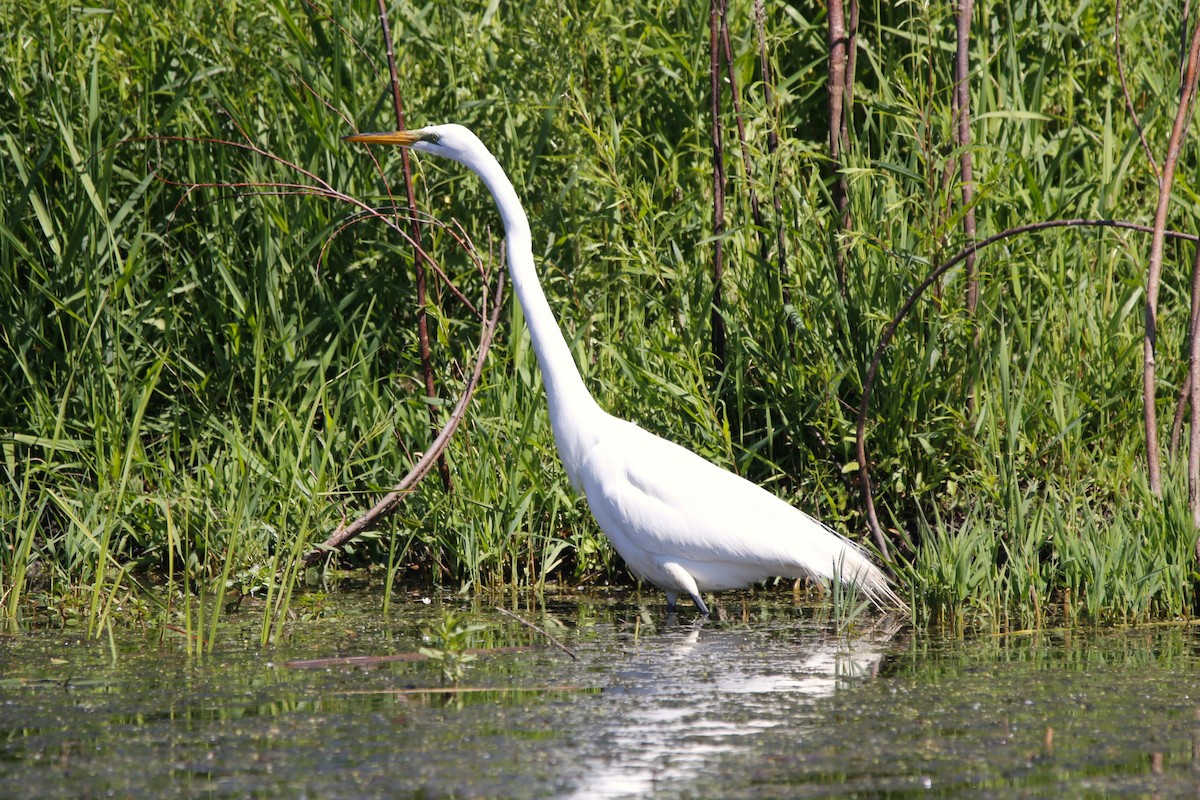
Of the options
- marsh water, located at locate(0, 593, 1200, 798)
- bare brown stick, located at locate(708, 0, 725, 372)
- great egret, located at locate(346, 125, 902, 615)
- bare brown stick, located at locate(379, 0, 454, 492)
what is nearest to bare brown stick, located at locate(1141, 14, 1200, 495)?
marsh water, located at locate(0, 593, 1200, 798)

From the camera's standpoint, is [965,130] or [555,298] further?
[555,298]

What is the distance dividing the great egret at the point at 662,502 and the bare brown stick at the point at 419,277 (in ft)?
1.30

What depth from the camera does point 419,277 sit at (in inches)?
199

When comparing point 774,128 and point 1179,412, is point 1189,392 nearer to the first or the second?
point 1179,412

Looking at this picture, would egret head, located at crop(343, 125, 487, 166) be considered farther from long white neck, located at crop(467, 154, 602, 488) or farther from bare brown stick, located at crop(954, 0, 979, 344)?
bare brown stick, located at crop(954, 0, 979, 344)

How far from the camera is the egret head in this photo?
4.50 m

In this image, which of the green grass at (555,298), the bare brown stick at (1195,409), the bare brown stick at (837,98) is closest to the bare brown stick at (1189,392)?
the bare brown stick at (1195,409)

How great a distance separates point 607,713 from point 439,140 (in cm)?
225

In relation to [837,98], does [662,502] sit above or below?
below

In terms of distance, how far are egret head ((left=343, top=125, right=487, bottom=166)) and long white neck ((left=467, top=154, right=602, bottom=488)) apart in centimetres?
18

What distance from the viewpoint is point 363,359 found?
5125mm

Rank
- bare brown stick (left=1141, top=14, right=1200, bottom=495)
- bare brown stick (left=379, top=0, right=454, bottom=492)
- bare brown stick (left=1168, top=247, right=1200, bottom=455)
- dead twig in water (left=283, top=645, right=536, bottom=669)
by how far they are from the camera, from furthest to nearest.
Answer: bare brown stick (left=379, top=0, right=454, bottom=492) → bare brown stick (left=1168, top=247, right=1200, bottom=455) → bare brown stick (left=1141, top=14, right=1200, bottom=495) → dead twig in water (left=283, top=645, right=536, bottom=669)

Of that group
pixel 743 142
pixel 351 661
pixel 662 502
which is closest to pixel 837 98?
pixel 743 142

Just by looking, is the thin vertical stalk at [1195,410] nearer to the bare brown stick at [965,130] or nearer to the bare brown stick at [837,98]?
the bare brown stick at [965,130]
